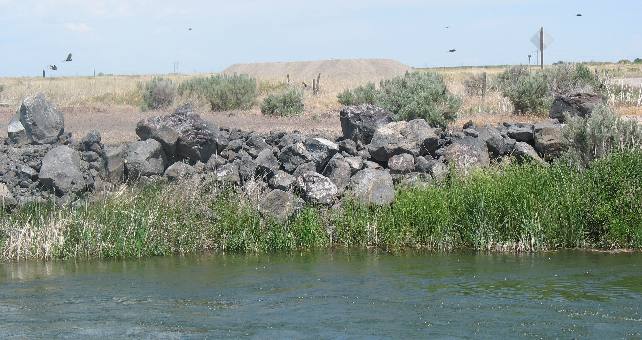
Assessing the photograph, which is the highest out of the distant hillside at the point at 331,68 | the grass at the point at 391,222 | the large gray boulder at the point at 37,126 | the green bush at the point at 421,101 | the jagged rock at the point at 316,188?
the distant hillside at the point at 331,68

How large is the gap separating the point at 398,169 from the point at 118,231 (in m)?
6.13

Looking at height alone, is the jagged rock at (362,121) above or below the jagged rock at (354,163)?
above

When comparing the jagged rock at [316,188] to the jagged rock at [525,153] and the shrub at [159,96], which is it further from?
the shrub at [159,96]

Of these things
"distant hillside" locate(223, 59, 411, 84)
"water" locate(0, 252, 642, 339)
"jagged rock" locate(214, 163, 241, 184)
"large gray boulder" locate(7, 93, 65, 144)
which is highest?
"distant hillside" locate(223, 59, 411, 84)

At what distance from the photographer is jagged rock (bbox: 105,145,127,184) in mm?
21094

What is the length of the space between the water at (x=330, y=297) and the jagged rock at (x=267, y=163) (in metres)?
3.01

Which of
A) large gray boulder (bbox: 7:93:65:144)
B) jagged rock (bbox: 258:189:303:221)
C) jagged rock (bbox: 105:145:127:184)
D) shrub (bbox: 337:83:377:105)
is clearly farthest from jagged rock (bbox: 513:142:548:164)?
shrub (bbox: 337:83:377:105)

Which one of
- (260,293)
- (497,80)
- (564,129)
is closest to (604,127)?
(564,129)

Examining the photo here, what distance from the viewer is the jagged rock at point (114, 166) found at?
2109 cm

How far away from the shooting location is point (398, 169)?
20.6 metres

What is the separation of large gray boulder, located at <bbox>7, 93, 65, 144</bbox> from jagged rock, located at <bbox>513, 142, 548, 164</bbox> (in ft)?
Answer: 35.6

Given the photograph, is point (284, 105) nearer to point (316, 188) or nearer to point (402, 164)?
point (402, 164)

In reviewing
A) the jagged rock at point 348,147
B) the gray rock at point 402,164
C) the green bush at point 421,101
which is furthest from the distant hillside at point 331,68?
the gray rock at point 402,164

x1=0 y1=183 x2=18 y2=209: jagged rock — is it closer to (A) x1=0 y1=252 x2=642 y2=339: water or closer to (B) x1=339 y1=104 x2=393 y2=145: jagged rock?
(A) x1=0 y1=252 x2=642 y2=339: water
